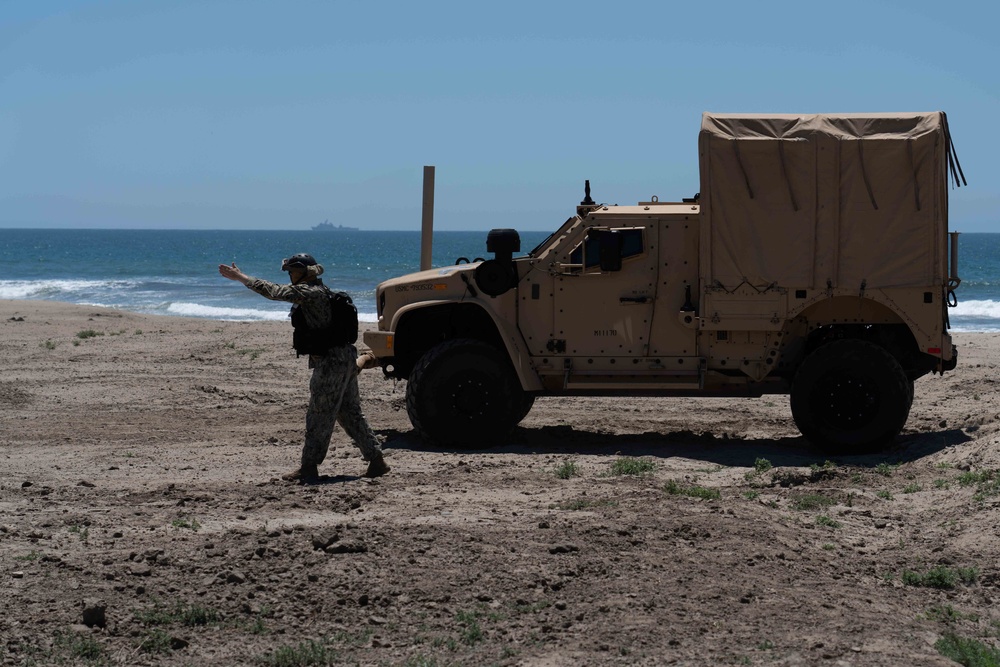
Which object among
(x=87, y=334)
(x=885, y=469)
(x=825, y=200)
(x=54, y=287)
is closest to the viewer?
(x=885, y=469)

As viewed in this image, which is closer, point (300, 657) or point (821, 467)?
point (300, 657)

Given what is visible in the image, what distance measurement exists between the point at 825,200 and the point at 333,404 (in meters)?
4.44

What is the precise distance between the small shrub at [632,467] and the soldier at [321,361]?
188cm

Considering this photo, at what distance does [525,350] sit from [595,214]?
1.33 metres

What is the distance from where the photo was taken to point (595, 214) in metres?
10.8

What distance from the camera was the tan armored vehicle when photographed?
1034 centimetres

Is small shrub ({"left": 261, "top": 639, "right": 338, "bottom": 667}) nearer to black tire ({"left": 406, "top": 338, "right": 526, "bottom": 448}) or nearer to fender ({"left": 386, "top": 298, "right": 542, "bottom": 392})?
black tire ({"left": 406, "top": 338, "right": 526, "bottom": 448})

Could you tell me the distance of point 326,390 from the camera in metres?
9.10

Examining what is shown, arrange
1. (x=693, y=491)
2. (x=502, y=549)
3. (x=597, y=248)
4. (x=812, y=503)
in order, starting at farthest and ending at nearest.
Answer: (x=597, y=248) < (x=693, y=491) < (x=812, y=503) < (x=502, y=549)

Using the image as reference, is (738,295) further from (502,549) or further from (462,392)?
(502,549)

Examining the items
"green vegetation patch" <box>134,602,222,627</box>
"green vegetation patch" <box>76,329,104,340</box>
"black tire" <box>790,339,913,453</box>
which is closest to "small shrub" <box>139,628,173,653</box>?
"green vegetation patch" <box>134,602,222,627</box>

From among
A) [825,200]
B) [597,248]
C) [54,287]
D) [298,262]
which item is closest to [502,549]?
[298,262]

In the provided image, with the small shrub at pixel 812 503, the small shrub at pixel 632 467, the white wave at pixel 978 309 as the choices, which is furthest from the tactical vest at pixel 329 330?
the white wave at pixel 978 309

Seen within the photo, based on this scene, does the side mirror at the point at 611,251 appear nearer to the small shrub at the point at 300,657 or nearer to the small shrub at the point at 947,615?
the small shrub at the point at 947,615
